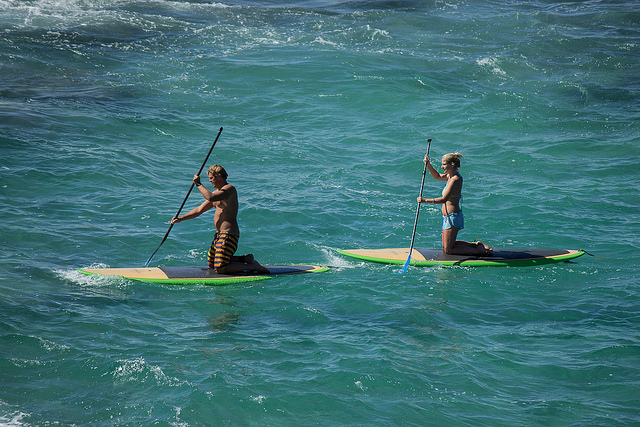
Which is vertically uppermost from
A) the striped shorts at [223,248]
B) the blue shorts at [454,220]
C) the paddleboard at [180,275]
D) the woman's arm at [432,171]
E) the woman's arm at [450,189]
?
the woman's arm at [432,171]

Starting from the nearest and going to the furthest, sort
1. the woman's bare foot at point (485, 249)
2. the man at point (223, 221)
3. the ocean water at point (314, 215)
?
1. the ocean water at point (314, 215)
2. the man at point (223, 221)
3. the woman's bare foot at point (485, 249)

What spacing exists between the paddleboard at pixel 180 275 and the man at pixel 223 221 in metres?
0.12

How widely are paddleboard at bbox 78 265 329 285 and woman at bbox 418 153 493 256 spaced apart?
300 cm

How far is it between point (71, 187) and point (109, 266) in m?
4.00

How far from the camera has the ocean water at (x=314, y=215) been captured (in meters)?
7.08

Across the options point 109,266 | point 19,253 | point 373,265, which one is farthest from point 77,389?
point 373,265

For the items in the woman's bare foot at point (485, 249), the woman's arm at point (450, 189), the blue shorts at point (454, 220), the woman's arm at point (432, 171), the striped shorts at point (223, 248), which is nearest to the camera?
the striped shorts at point (223, 248)

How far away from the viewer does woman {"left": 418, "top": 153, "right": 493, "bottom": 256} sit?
1054 centimetres

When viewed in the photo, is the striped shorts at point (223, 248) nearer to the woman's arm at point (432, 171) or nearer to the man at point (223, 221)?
the man at point (223, 221)

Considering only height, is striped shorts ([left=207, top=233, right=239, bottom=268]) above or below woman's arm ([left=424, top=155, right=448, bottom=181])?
below

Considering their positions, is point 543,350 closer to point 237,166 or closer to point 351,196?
point 351,196

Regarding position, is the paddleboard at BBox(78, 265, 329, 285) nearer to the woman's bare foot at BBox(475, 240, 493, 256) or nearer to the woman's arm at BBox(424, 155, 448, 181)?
the woman's arm at BBox(424, 155, 448, 181)

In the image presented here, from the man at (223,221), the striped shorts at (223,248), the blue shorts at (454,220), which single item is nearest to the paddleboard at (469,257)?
the blue shorts at (454,220)

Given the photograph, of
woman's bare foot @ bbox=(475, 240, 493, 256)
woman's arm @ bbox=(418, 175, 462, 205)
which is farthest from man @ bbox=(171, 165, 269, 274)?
woman's bare foot @ bbox=(475, 240, 493, 256)
